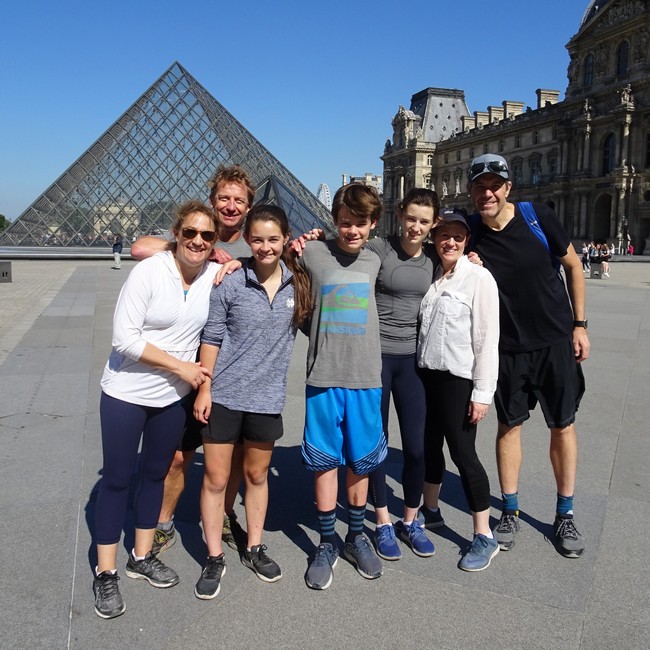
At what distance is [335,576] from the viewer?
9.62 ft

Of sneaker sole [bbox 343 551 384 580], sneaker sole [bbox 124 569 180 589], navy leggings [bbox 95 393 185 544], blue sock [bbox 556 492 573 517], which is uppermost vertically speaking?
navy leggings [bbox 95 393 185 544]

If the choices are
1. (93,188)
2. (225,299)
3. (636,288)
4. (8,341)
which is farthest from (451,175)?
(225,299)

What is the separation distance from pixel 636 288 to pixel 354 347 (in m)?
19.8

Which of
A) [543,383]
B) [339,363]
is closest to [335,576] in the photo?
[339,363]

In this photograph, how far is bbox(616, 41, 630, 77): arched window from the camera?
54344 millimetres

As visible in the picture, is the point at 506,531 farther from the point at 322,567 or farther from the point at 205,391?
the point at 205,391

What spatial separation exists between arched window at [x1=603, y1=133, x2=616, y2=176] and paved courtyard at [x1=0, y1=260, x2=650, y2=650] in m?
57.4

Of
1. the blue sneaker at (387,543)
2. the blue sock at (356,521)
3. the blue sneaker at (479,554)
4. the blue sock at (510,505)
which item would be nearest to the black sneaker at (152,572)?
the blue sock at (356,521)

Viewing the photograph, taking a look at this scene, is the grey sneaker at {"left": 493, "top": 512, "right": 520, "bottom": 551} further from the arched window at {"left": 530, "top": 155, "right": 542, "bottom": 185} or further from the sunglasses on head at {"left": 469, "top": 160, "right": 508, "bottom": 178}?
the arched window at {"left": 530, "top": 155, "right": 542, "bottom": 185}

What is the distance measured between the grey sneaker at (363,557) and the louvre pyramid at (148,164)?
3785cm

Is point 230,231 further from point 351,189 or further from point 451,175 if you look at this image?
point 451,175

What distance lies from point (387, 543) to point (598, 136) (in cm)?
6188

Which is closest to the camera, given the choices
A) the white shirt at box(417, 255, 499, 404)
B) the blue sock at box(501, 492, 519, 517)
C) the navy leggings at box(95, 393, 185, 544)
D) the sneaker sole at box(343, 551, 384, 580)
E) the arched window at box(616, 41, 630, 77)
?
the navy leggings at box(95, 393, 185, 544)

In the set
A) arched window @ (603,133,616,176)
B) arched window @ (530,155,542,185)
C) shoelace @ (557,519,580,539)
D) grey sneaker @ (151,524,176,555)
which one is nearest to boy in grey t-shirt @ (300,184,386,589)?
grey sneaker @ (151,524,176,555)
